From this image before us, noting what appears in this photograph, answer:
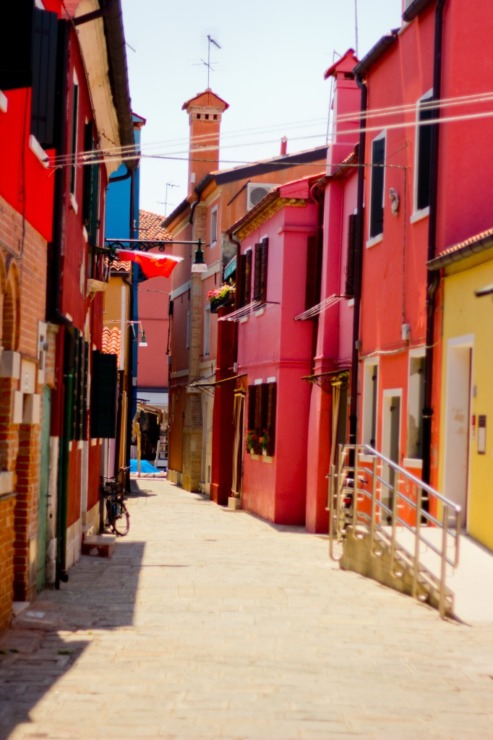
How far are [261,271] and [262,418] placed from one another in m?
3.30

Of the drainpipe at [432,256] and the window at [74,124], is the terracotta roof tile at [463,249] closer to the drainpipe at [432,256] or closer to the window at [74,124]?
the drainpipe at [432,256]

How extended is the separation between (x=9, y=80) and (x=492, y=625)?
5.95 m

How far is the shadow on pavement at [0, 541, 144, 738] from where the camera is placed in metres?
7.87

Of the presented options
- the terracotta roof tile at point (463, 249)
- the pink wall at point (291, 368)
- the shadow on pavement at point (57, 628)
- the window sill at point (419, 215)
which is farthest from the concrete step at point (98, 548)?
the pink wall at point (291, 368)

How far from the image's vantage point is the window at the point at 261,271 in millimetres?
28594

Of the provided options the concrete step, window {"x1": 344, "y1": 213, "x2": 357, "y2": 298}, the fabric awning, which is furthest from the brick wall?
the fabric awning

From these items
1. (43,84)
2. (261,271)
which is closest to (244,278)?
(261,271)

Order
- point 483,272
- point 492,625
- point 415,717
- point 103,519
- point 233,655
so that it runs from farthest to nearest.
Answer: point 103,519
point 483,272
point 492,625
point 233,655
point 415,717

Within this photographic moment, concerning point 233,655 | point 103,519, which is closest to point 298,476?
point 103,519

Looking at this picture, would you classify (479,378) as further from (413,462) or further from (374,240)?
(374,240)

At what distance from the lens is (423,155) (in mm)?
17141

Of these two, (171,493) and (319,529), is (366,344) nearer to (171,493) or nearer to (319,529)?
(319,529)

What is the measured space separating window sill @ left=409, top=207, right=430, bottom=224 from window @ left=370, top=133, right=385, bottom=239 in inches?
88.6

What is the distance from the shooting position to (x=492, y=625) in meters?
11.0
